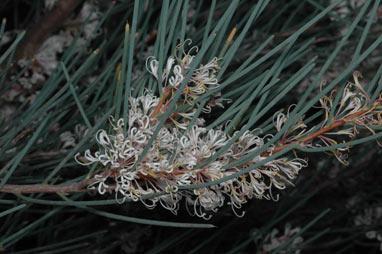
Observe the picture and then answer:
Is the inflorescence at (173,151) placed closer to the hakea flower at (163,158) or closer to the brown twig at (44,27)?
the hakea flower at (163,158)

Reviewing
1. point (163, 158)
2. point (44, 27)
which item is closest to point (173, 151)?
point (163, 158)

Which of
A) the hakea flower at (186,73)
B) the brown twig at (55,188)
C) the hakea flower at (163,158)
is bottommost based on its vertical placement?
the brown twig at (55,188)

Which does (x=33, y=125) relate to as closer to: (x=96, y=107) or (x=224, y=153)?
(x=96, y=107)

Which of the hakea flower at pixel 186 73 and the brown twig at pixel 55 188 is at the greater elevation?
the hakea flower at pixel 186 73

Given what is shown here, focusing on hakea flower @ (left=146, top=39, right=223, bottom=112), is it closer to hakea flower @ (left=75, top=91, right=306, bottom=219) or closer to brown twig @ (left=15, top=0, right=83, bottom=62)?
hakea flower @ (left=75, top=91, right=306, bottom=219)

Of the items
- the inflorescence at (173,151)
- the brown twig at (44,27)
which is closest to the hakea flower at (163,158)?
the inflorescence at (173,151)

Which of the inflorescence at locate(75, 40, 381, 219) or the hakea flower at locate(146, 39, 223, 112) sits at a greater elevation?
the hakea flower at locate(146, 39, 223, 112)

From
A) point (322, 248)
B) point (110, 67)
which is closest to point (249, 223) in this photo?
point (322, 248)

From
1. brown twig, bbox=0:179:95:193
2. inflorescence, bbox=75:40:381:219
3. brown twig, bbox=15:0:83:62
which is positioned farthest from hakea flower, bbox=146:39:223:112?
brown twig, bbox=15:0:83:62
